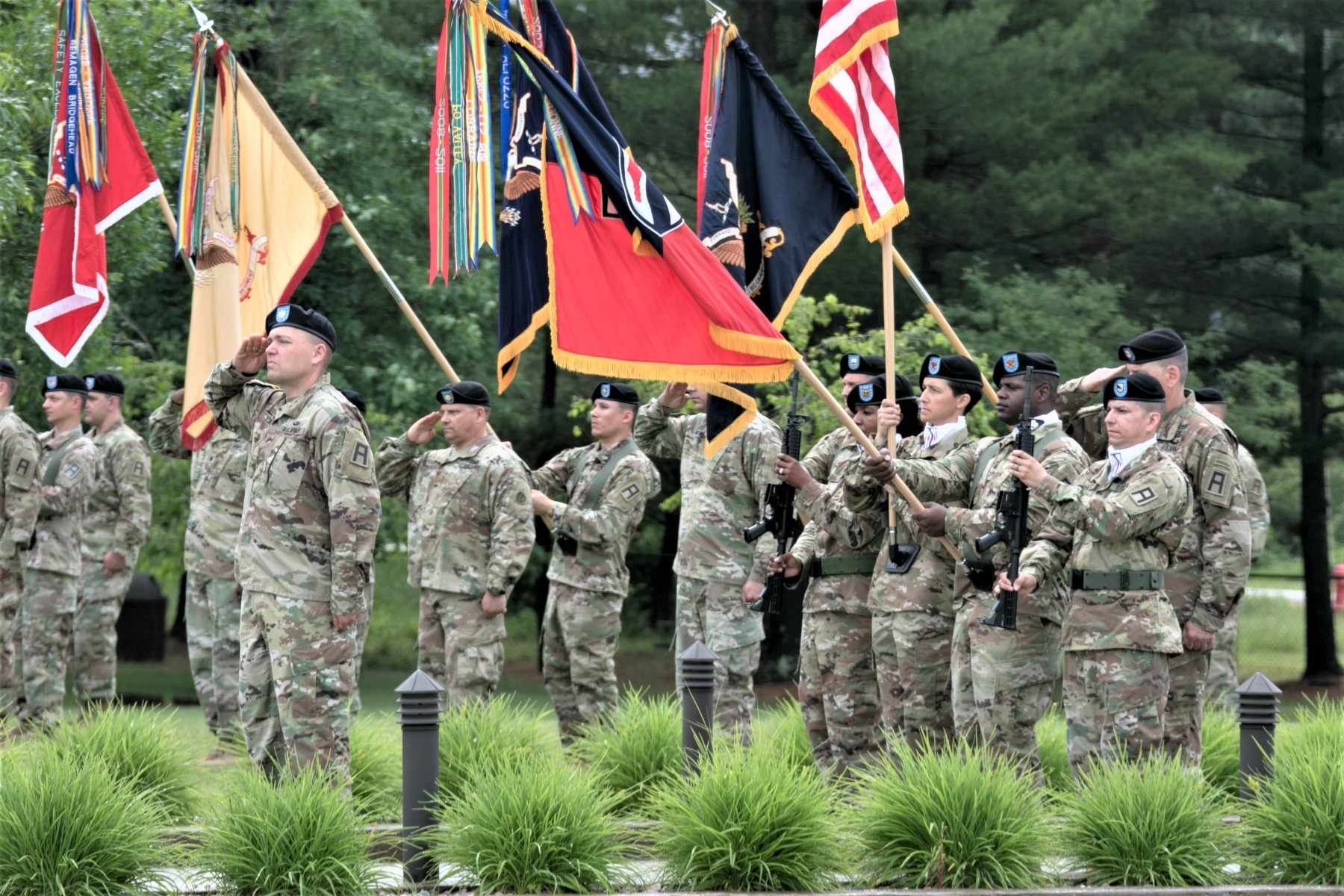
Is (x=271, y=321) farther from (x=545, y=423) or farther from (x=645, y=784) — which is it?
(x=545, y=423)

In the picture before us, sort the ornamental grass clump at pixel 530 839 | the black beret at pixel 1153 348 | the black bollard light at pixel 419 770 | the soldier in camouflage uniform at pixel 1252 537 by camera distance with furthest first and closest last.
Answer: the soldier in camouflage uniform at pixel 1252 537 < the black beret at pixel 1153 348 < the black bollard light at pixel 419 770 < the ornamental grass clump at pixel 530 839

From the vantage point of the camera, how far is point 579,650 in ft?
37.4

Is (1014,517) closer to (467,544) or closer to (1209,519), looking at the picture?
(1209,519)

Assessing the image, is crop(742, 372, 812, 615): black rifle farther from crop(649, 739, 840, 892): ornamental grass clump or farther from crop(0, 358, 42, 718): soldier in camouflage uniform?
crop(0, 358, 42, 718): soldier in camouflage uniform

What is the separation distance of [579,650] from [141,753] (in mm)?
3484

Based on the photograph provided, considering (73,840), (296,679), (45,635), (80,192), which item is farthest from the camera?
(45,635)

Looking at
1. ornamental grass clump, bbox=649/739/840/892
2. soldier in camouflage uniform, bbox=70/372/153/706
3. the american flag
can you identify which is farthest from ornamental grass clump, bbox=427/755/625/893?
soldier in camouflage uniform, bbox=70/372/153/706

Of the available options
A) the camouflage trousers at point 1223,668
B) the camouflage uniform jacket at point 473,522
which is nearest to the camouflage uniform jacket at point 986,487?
the camouflage uniform jacket at point 473,522

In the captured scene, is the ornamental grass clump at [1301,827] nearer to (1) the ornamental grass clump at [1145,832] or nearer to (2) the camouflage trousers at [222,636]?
(1) the ornamental grass clump at [1145,832]

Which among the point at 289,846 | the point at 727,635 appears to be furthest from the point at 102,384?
the point at 289,846

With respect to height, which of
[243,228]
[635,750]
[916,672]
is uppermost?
[243,228]

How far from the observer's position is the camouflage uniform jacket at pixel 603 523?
11.4 meters

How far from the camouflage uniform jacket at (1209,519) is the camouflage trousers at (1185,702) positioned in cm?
22

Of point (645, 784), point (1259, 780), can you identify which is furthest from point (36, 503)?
point (1259, 780)
